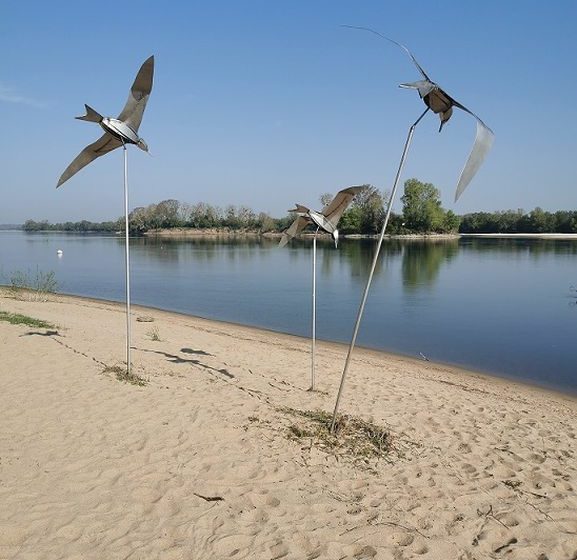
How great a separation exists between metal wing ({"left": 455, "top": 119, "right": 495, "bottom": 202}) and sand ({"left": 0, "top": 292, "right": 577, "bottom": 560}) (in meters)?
2.54

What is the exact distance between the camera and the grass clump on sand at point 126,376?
7027 mm

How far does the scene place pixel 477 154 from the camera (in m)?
3.62

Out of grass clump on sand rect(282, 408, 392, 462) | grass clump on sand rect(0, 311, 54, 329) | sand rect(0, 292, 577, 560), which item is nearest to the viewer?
sand rect(0, 292, 577, 560)

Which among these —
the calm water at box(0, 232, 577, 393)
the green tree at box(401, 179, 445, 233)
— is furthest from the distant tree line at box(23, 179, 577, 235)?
the calm water at box(0, 232, 577, 393)

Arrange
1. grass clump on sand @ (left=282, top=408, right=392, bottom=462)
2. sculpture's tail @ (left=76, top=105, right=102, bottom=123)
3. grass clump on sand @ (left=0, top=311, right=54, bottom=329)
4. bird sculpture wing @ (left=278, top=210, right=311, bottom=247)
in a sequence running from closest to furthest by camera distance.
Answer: grass clump on sand @ (left=282, top=408, right=392, bottom=462)
sculpture's tail @ (left=76, top=105, right=102, bottom=123)
bird sculpture wing @ (left=278, top=210, right=311, bottom=247)
grass clump on sand @ (left=0, top=311, right=54, bottom=329)

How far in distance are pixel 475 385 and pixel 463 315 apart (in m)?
10.3

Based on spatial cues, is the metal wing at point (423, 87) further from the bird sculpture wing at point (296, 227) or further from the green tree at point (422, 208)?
the green tree at point (422, 208)

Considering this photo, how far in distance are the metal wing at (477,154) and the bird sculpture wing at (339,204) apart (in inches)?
102

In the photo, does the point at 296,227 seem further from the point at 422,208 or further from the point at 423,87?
the point at 422,208

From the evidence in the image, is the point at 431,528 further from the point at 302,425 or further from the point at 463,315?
the point at 463,315

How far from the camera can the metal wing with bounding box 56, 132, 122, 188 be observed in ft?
21.1

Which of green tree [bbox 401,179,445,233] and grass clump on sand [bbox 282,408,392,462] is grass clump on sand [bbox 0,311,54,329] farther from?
green tree [bbox 401,179,445,233]

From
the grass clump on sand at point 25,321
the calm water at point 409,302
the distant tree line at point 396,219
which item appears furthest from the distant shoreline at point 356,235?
the grass clump on sand at point 25,321

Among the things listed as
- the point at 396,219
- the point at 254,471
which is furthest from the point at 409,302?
the point at 396,219
